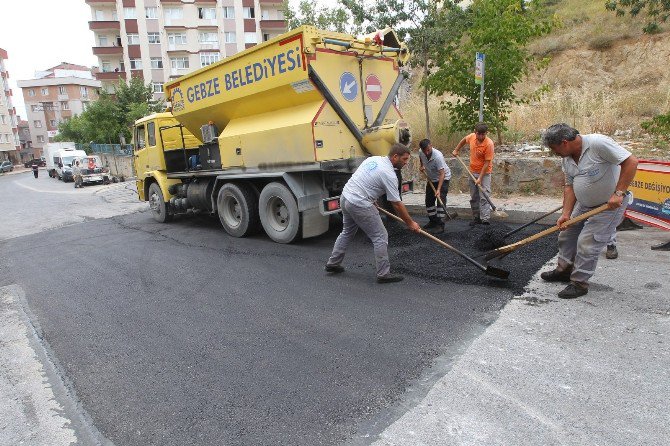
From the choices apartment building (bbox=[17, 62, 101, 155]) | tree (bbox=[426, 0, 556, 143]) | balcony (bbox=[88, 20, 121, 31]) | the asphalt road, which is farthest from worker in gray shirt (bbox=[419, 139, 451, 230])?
apartment building (bbox=[17, 62, 101, 155])

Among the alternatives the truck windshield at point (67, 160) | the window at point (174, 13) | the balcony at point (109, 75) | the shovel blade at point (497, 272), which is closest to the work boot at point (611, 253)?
the shovel blade at point (497, 272)

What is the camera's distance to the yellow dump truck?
6.02 metres

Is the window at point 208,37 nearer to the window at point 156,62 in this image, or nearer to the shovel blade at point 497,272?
the window at point 156,62

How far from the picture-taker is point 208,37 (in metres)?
39.6

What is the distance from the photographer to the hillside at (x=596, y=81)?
9.66 m

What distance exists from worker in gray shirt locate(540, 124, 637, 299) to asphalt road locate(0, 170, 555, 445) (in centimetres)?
66

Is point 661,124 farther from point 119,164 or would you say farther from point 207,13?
point 207,13

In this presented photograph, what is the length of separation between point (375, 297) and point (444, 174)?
3.06m

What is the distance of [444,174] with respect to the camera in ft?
21.9

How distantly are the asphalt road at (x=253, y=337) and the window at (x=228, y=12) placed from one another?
3820cm

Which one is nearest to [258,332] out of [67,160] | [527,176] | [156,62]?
[527,176]

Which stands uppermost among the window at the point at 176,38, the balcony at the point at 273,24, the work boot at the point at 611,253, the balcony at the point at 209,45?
A: the balcony at the point at 273,24

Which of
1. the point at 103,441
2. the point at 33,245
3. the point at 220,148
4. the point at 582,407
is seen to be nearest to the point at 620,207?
the point at 582,407

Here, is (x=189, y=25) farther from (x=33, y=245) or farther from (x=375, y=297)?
(x=375, y=297)
